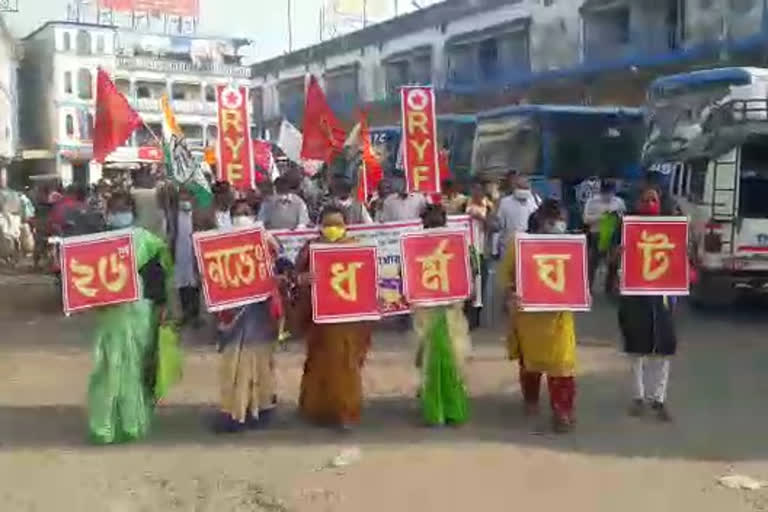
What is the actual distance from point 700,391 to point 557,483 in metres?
2.64

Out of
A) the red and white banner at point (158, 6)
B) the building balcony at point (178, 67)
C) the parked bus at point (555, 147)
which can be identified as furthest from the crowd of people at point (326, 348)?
the building balcony at point (178, 67)

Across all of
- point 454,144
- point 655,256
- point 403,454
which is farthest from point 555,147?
point 403,454

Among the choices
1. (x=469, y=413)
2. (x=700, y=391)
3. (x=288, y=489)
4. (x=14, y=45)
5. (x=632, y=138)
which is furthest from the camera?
(x=14, y=45)

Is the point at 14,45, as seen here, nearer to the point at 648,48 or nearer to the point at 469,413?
the point at 648,48

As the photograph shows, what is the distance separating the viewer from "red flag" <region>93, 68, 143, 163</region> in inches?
402

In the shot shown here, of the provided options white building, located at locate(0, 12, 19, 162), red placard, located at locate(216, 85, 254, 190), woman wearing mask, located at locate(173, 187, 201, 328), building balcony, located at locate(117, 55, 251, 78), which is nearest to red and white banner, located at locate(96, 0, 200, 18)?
building balcony, located at locate(117, 55, 251, 78)

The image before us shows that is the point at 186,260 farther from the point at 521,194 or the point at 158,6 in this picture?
the point at 158,6

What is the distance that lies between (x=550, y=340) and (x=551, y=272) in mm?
433

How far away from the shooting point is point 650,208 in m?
6.80

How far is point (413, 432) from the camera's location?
6.43 metres

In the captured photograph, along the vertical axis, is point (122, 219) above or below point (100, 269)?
above

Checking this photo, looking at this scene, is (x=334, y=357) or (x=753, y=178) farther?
(x=753, y=178)

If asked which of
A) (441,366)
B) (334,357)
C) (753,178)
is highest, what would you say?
(753,178)

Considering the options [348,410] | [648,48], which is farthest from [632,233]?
[648,48]
